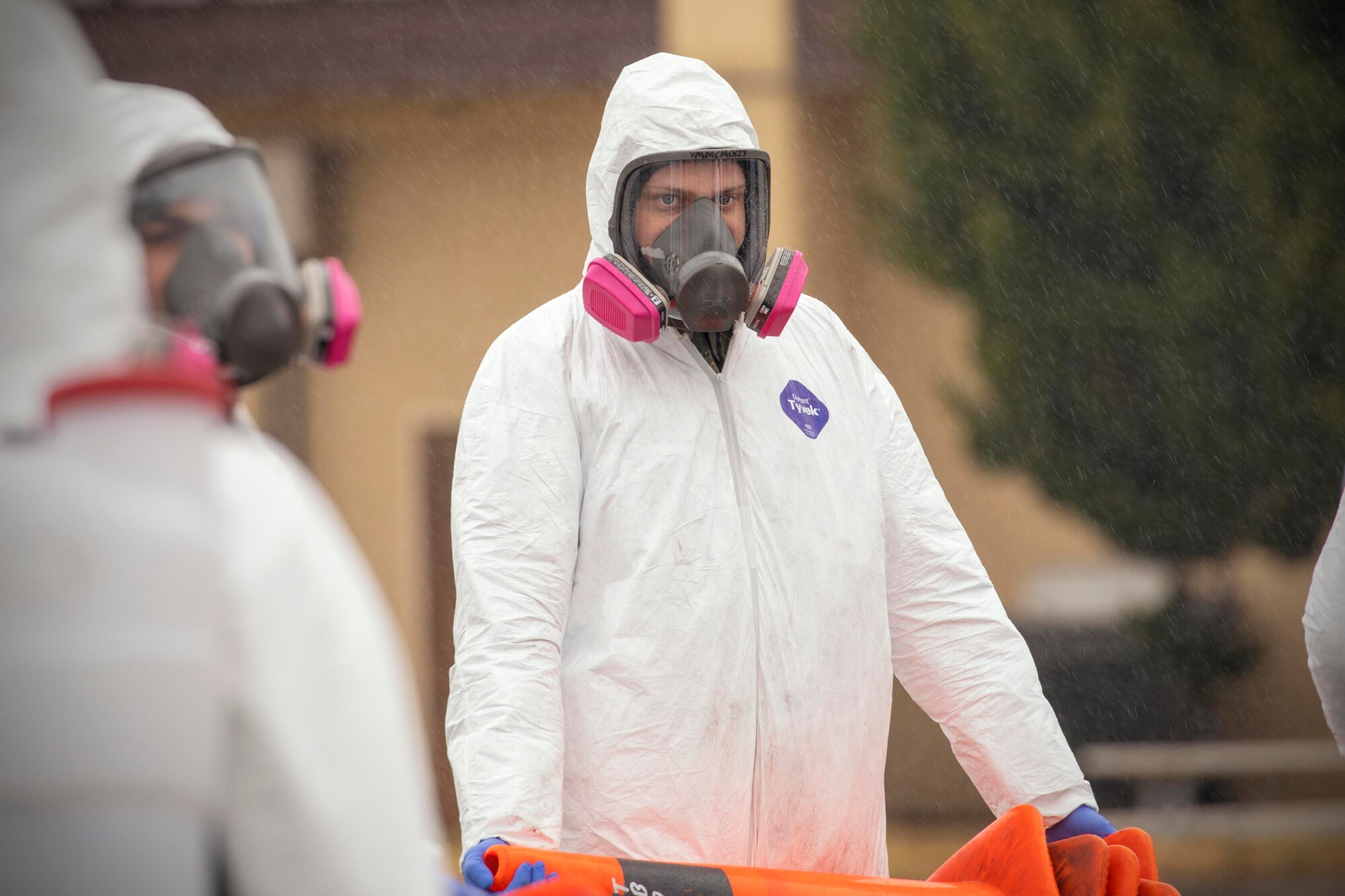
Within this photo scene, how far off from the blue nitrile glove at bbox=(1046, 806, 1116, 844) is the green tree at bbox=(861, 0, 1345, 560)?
14.1 feet

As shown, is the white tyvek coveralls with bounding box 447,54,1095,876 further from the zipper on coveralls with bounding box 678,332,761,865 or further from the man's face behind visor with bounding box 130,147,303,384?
the man's face behind visor with bounding box 130,147,303,384

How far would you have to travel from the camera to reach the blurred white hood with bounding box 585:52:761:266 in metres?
2.30

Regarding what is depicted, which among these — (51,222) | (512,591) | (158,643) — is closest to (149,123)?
(51,222)

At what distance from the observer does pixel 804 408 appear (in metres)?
2.30

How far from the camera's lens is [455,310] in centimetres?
655

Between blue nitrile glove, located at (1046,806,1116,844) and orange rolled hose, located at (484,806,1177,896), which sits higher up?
orange rolled hose, located at (484,806,1177,896)

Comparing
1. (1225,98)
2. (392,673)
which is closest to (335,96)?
(1225,98)

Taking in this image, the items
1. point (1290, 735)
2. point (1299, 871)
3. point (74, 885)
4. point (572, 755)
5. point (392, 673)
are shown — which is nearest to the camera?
point (74, 885)

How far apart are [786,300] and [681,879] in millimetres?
868

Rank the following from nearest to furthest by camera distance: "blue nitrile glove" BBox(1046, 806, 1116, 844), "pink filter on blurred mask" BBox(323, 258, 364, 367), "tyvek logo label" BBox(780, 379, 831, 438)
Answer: "pink filter on blurred mask" BBox(323, 258, 364, 367), "blue nitrile glove" BBox(1046, 806, 1116, 844), "tyvek logo label" BBox(780, 379, 831, 438)

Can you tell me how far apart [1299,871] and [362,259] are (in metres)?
4.82

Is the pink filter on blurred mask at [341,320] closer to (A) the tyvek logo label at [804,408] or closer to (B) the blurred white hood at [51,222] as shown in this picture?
(B) the blurred white hood at [51,222]

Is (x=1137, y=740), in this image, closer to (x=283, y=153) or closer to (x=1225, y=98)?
(x=1225, y=98)

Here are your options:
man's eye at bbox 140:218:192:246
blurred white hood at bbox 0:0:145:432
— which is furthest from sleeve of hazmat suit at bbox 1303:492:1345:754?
blurred white hood at bbox 0:0:145:432
